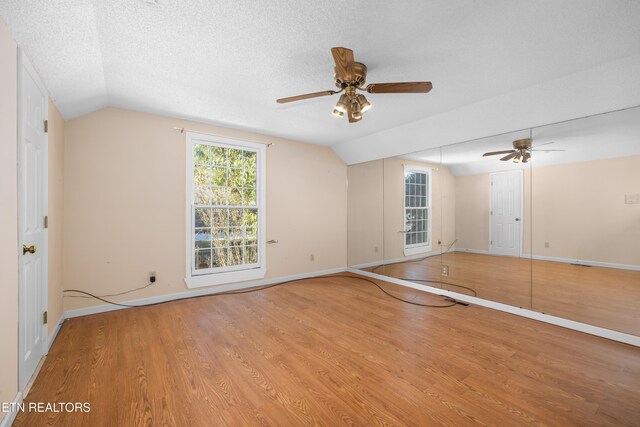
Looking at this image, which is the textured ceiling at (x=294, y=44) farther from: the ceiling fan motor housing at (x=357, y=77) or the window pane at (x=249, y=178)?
the window pane at (x=249, y=178)

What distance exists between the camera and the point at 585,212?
2.78 meters

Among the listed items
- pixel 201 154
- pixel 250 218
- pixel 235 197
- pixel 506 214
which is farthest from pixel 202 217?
pixel 506 214

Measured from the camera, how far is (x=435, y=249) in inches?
164

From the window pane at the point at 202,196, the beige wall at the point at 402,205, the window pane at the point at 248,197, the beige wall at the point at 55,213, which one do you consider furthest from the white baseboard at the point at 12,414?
the beige wall at the point at 402,205

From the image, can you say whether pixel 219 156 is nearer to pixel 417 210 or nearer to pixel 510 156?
pixel 417 210

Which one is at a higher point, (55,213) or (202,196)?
(202,196)

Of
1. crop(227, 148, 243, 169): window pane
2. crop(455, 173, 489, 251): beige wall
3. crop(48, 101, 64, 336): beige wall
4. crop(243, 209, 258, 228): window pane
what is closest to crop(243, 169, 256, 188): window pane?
crop(227, 148, 243, 169): window pane

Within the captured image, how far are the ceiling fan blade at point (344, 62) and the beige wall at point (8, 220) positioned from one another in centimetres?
190

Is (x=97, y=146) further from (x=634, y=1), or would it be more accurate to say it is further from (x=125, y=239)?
(x=634, y=1)

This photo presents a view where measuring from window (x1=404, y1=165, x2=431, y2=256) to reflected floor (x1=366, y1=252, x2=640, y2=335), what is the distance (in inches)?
19.8

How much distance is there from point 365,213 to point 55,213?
14.5 ft

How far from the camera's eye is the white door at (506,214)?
3250mm

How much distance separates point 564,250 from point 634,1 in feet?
7.49

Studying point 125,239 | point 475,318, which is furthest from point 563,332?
point 125,239
